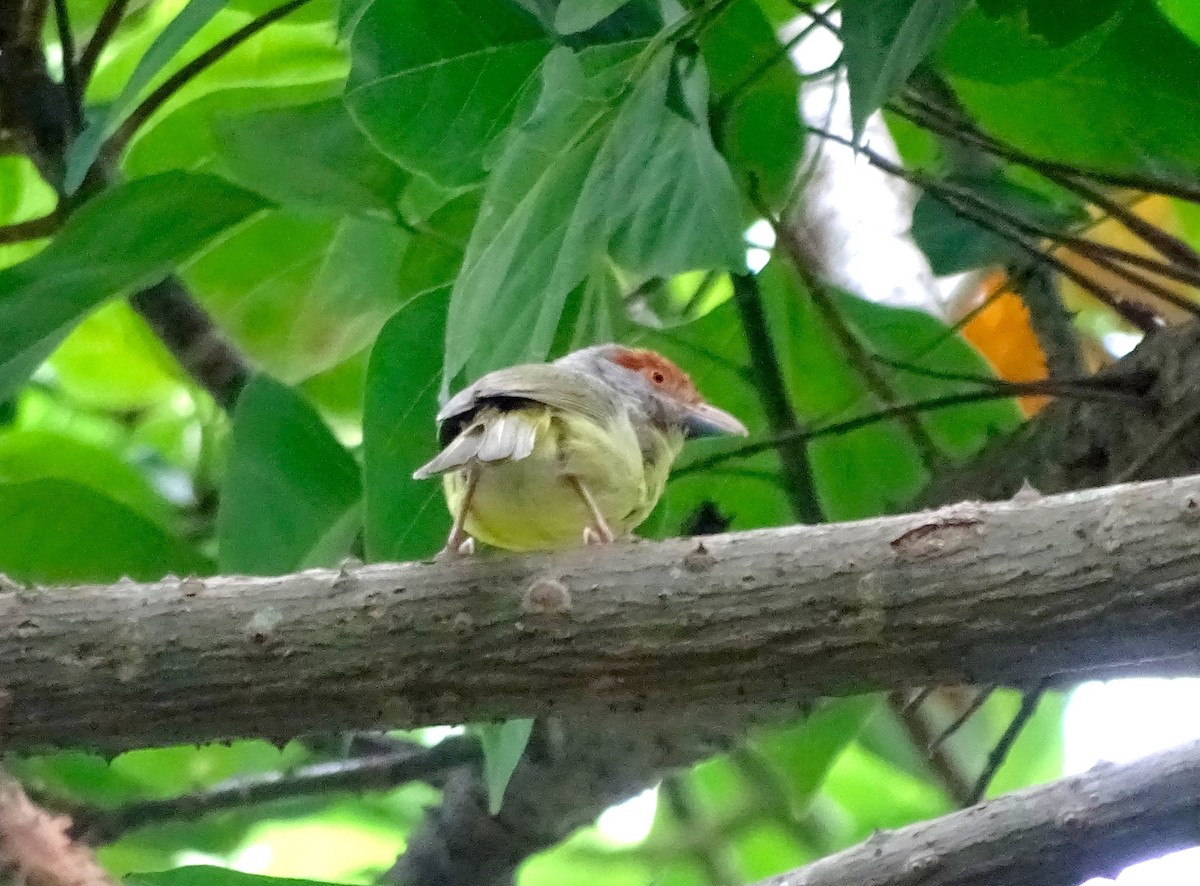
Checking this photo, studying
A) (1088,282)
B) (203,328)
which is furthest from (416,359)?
(1088,282)

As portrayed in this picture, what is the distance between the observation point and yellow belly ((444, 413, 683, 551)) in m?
1.03

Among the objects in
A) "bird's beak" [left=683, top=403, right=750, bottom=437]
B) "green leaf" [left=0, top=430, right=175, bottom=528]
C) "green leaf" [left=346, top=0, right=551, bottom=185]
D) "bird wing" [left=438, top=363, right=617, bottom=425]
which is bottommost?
"bird wing" [left=438, top=363, right=617, bottom=425]

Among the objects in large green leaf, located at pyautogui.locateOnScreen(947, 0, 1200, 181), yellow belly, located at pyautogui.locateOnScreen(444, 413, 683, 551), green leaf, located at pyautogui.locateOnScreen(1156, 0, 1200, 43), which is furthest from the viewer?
green leaf, located at pyautogui.locateOnScreen(1156, 0, 1200, 43)

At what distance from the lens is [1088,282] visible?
1.31 m

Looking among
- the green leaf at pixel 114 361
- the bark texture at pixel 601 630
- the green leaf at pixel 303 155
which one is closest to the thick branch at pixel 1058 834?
the bark texture at pixel 601 630

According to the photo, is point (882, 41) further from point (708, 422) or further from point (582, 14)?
point (708, 422)

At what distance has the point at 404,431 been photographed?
Result: 1.32 meters

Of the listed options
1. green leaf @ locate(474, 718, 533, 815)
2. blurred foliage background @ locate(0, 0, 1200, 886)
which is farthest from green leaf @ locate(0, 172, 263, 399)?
green leaf @ locate(474, 718, 533, 815)

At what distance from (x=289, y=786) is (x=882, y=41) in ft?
3.86

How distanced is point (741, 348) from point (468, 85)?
0.47 meters

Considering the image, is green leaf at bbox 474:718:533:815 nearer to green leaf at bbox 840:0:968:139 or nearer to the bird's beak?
the bird's beak

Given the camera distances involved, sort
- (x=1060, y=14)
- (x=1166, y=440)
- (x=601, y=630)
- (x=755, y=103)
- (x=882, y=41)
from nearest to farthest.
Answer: (x=601, y=630) < (x=882, y=41) < (x=1060, y=14) < (x=1166, y=440) < (x=755, y=103)

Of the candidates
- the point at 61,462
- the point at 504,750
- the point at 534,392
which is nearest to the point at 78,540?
the point at 61,462

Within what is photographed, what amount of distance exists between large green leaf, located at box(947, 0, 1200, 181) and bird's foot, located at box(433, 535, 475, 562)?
0.71m
